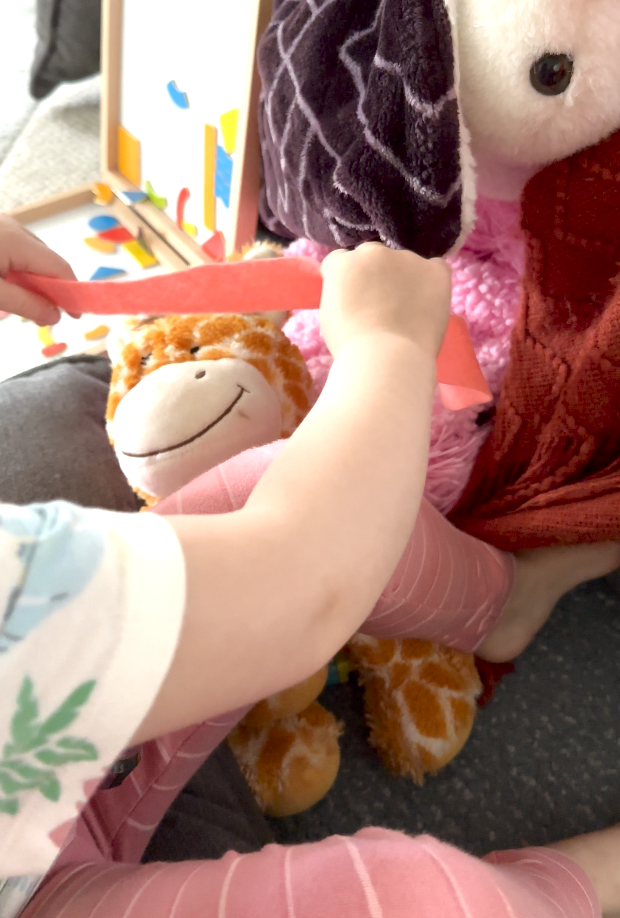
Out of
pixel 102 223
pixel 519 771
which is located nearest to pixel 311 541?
pixel 519 771

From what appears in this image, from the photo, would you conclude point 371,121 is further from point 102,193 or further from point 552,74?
point 102,193

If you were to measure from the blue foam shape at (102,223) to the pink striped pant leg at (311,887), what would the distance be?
0.97 m

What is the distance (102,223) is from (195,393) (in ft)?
2.41

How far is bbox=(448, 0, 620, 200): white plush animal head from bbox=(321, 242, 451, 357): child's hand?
150mm

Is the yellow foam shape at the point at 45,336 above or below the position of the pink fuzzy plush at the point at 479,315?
below

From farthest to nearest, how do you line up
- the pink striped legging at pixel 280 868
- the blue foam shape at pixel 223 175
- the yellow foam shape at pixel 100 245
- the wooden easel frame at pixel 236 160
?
the yellow foam shape at pixel 100 245, the blue foam shape at pixel 223 175, the wooden easel frame at pixel 236 160, the pink striped legging at pixel 280 868

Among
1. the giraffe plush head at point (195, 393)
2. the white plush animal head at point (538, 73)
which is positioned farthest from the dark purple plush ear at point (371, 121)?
the giraffe plush head at point (195, 393)

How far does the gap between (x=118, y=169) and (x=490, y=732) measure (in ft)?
3.47

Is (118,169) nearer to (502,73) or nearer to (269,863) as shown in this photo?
(502,73)

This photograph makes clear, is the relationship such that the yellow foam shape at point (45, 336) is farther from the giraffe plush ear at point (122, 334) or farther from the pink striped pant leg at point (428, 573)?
the pink striped pant leg at point (428, 573)

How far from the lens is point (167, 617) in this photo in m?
0.28

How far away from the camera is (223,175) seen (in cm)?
90

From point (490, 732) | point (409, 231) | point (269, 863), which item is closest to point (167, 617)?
point (269, 863)

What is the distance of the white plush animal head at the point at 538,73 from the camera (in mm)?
449
